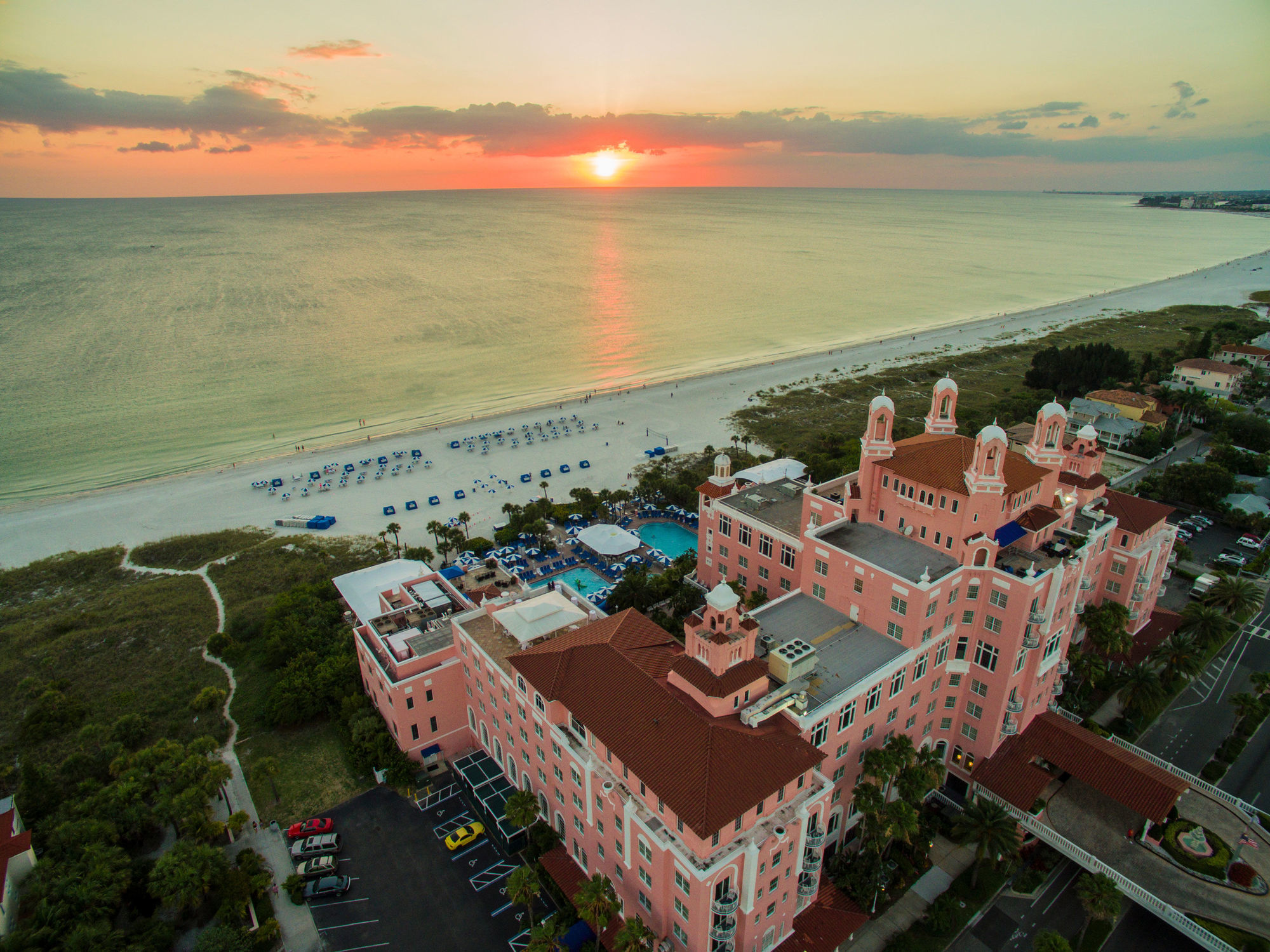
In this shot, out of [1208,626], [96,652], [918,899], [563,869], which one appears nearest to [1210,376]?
[1208,626]

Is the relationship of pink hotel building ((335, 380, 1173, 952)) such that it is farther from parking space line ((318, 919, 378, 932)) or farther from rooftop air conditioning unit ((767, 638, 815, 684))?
parking space line ((318, 919, 378, 932))

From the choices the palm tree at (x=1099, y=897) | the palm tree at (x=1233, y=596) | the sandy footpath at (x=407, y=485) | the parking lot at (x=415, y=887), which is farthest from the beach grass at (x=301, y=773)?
the palm tree at (x=1233, y=596)

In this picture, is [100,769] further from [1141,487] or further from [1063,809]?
[1141,487]

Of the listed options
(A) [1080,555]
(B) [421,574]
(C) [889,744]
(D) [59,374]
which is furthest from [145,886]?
(D) [59,374]

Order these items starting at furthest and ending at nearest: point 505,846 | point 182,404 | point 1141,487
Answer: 1. point 182,404
2. point 1141,487
3. point 505,846

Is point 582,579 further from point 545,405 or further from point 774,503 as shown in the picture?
point 545,405

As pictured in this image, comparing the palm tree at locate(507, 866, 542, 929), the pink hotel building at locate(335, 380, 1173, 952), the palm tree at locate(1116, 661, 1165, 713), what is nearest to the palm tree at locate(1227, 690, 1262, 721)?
the palm tree at locate(1116, 661, 1165, 713)
